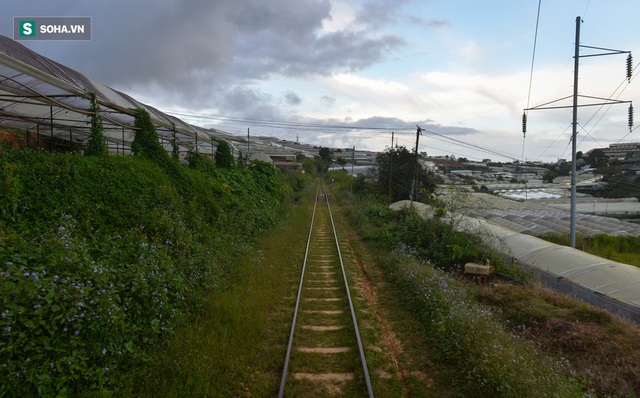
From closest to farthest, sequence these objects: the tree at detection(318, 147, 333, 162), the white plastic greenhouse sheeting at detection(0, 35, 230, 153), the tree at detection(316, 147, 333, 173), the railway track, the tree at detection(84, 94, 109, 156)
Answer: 1. the railway track
2. the white plastic greenhouse sheeting at detection(0, 35, 230, 153)
3. the tree at detection(84, 94, 109, 156)
4. the tree at detection(316, 147, 333, 173)
5. the tree at detection(318, 147, 333, 162)

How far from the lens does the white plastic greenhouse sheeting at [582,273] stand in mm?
8844

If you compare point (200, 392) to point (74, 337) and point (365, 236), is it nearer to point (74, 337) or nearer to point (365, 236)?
point (74, 337)

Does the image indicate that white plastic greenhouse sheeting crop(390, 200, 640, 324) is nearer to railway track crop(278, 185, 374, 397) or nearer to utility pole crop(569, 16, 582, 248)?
utility pole crop(569, 16, 582, 248)

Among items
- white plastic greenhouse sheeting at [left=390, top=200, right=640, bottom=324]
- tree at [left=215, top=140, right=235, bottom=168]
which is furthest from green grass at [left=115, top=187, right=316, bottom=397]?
tree at [left=215, top=140, right=235, bottom=168]

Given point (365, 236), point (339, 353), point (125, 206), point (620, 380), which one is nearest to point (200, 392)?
point (339, 353)

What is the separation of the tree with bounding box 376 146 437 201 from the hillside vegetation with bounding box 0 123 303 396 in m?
22.8

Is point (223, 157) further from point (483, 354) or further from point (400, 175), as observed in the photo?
point (483, 354)

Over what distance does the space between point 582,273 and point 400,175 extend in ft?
70.8

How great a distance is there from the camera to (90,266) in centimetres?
512

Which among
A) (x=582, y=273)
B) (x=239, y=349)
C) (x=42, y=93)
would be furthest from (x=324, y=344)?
(x=42, y=93)

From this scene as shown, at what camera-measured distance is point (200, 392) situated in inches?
185

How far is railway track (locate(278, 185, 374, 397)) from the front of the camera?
5195 mm

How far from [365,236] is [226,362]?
492 inches

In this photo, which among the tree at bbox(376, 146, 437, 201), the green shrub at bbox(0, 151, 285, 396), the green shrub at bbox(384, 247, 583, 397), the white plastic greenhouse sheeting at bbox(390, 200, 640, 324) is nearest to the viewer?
the green shrub at bbox(0, 151, 285, 396)
